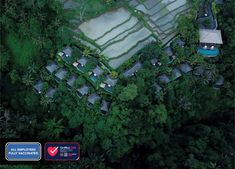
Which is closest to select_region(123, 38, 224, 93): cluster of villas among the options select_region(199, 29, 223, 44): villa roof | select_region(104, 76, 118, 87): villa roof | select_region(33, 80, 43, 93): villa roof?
select_region(104, 76, 118, 87): villa roof

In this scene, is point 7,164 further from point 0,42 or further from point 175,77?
point 175,77

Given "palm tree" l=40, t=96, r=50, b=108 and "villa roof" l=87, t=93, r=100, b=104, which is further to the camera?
"palm tree" l=40, t=96, r=50, b=108

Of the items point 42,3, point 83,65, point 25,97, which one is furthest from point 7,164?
point 42,3

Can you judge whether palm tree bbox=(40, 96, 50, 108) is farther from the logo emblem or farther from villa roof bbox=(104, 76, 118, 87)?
the logo emblem

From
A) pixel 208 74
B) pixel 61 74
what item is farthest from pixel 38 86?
pixel 208 74

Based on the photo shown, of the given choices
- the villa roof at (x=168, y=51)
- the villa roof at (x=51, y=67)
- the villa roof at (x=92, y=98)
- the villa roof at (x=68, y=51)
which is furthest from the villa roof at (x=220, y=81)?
the villa roof at (x=51, y=67)

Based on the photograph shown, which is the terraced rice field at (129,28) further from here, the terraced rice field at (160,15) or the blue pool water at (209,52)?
the blue pool water at (209,52)
